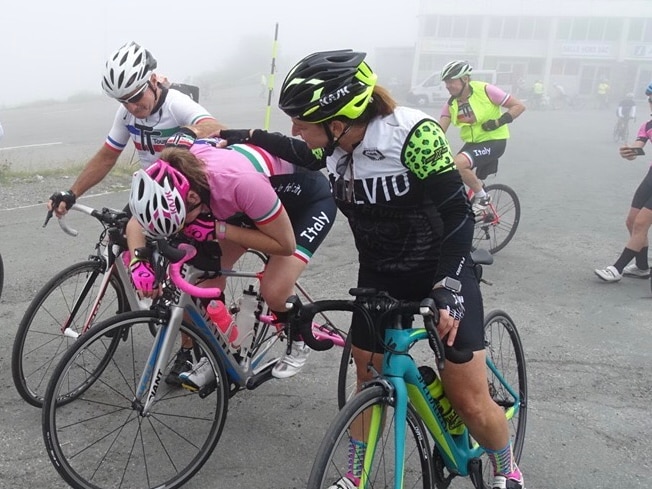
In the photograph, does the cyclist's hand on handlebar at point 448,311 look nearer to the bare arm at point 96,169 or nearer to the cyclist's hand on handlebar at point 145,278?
the cyclist's hand on handlebar at point 145,278

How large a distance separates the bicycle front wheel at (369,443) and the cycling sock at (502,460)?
0.33 metres

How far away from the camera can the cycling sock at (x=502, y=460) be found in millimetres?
2918

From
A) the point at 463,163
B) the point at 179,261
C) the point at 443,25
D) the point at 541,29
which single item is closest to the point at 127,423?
the point at 179,261

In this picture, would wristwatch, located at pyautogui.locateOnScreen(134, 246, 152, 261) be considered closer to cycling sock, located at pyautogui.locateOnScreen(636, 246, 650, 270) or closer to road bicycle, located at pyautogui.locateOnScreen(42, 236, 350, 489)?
road bicycle, located at pyautogui.locateOnScreen(42, 236, 350, 489)

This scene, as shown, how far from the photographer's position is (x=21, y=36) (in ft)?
262

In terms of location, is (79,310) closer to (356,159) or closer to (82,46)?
(356,159)

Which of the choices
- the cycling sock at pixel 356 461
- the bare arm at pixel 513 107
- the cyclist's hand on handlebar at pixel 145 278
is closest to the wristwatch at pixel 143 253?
the cyclist's hand on handlebar at pixel 145 278

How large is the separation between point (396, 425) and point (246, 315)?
1.58m

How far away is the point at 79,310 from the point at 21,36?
3467 inches

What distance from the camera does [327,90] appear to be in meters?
2.43

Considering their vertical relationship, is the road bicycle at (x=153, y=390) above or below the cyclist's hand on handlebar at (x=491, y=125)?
below

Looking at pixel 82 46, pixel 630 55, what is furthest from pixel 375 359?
pixel 82 46

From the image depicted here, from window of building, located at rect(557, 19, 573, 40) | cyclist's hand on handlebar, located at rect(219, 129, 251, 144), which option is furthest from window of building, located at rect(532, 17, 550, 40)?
cyclist's hand on handlebar, located at rect(219, 129, 251, 144)

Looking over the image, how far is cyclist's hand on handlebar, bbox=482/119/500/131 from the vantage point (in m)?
7.47
